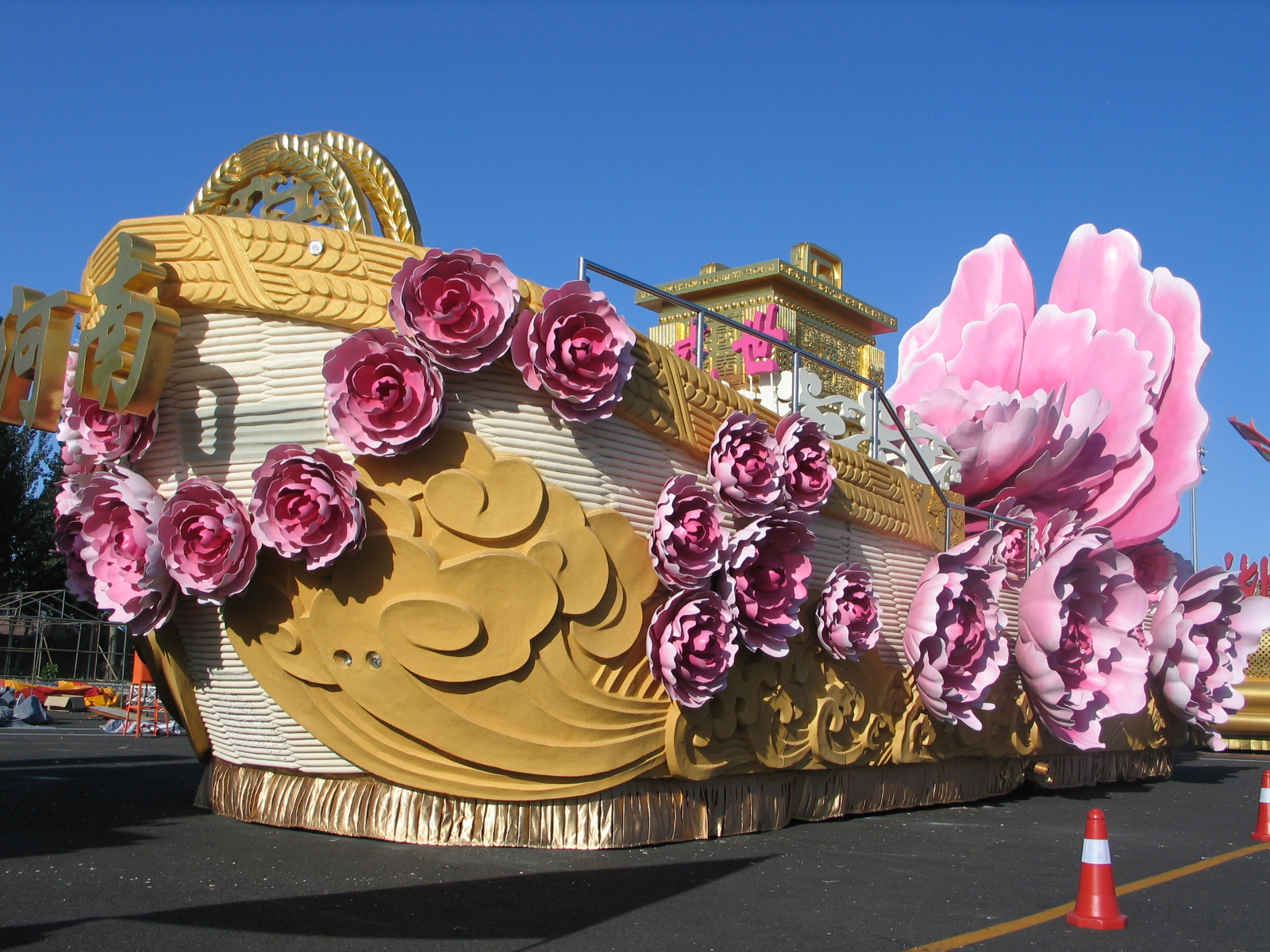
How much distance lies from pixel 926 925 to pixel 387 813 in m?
3.35

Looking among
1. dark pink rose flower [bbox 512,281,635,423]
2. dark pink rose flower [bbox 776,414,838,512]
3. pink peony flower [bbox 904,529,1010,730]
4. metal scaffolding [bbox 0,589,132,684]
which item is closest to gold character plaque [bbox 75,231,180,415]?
dark pink rose flower [bbox 512,281,635,423]

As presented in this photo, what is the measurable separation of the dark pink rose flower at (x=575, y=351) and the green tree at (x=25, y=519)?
24348mm

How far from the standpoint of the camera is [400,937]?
15.9ft

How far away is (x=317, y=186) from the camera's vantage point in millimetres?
8422

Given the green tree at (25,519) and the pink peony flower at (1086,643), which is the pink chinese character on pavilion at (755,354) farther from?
the green tree at (25,519)

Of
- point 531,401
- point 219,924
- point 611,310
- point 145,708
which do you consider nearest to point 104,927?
point 219,924

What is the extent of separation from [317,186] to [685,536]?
383 centimetres

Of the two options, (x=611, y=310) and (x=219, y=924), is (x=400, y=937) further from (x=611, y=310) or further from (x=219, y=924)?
(x=611, y=310)

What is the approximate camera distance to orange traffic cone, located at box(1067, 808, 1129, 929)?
5.54 metres

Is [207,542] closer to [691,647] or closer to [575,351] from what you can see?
[575,351]

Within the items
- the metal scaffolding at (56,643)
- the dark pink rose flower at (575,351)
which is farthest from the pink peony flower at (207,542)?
the metal scaffolding at (56,643)

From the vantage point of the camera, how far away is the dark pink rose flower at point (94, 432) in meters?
7.43

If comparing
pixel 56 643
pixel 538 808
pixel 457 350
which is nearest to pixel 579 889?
pixel 538 808

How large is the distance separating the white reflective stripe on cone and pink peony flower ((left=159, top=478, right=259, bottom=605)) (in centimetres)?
482
